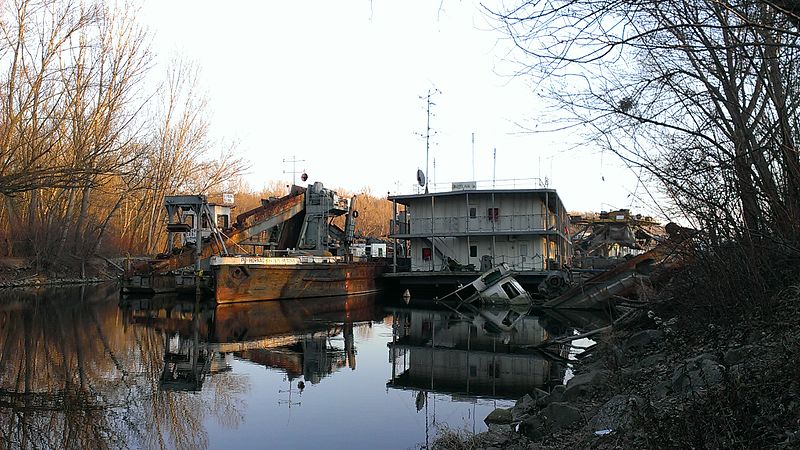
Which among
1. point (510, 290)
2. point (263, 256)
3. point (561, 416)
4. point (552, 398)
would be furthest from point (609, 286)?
point (561, 416)

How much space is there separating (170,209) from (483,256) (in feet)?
53.2

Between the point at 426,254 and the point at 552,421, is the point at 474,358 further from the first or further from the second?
the point at 426,254

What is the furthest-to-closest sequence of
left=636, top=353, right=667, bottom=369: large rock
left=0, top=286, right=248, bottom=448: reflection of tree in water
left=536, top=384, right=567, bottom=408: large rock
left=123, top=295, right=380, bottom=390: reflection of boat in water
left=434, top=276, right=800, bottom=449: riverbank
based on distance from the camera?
left=123, top=295, right=380, bottom=390: reflection of boat in water → left=536, top=384, right=567, bottom=408: large rock → left=0, top=286, right=248, bottom=448: reflection of tree in water → left=636, top=353, right=667, bottom=369: large rock → left=434, top=276, right=800, bottom=449: riverbank

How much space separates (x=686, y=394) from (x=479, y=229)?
99.4 ft

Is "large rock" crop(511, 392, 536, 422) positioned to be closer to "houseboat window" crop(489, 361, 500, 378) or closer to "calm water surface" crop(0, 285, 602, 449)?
"calm water surface" crop(0, 285, 602, 449)

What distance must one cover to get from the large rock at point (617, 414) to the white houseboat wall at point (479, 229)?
1070 inches

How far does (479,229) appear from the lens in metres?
35.5

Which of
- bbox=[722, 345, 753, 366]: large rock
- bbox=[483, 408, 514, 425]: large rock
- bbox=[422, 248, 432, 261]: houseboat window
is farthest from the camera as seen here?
bbox=[422, 248, 432, 261]: houseboat window

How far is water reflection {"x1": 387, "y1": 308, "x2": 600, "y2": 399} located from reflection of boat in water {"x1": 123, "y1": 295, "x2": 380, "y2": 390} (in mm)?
1615

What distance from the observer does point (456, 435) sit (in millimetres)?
7652

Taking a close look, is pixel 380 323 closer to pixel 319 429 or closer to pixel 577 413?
pixel 319 429

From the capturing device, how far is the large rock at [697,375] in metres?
5.23

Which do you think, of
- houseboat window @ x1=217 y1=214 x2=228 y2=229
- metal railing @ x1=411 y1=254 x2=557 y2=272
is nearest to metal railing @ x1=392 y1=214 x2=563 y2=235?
metal railing @ x1=411 y1=254 x2=557 y2=272

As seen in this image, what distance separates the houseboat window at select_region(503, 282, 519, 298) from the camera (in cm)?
2908
